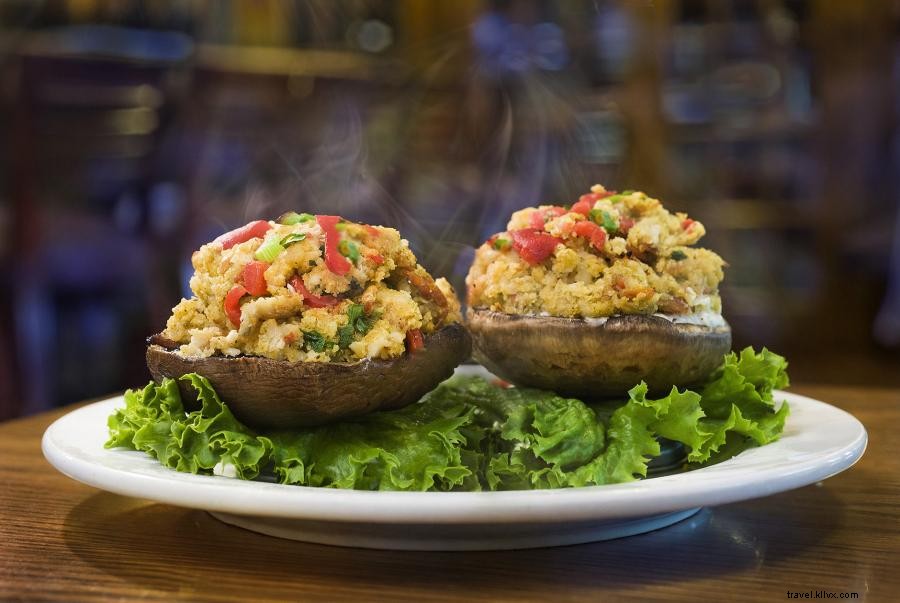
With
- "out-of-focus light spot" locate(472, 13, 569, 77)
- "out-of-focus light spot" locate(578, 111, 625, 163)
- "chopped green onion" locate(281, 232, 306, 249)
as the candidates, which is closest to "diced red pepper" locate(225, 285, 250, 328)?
"chopped green onion" locate(281, 232, 306, 249)

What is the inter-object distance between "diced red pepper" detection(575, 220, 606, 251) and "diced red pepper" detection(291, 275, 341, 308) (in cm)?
59

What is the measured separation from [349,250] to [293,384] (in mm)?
291

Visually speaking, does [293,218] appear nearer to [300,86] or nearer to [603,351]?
[603,351]

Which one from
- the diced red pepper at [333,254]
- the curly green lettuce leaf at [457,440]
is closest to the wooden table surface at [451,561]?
the curly green lettuce leaf at [457,440]

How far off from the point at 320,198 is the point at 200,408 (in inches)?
133

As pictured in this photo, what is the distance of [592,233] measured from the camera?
6.89 feet

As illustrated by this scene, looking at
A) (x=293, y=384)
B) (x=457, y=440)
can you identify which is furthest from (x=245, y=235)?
(x=457, y=440)

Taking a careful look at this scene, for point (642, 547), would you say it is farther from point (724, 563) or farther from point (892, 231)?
point (892, 231)

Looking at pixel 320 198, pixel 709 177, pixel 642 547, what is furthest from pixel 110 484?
pixel 709 177

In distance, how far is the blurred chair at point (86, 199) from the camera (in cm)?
493

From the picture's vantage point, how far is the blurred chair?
16.2 feet

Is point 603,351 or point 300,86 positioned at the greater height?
point 603,351

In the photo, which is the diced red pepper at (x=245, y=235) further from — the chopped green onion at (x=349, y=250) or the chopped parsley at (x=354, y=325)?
the chopped parsley at (x=354, y=325)

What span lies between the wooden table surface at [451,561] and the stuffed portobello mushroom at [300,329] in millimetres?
265
